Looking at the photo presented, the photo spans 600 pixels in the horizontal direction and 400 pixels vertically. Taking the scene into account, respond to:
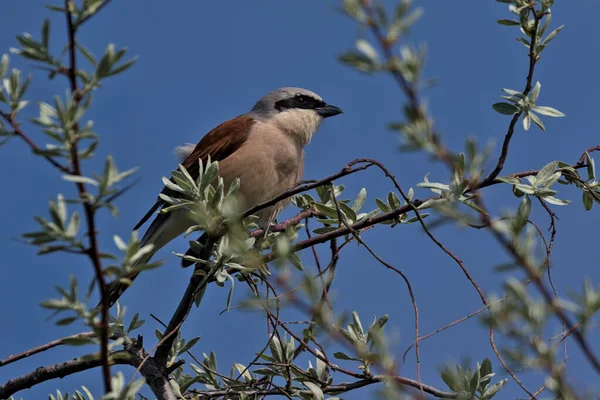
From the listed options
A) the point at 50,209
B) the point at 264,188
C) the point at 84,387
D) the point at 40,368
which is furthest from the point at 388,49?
the point at 264,188

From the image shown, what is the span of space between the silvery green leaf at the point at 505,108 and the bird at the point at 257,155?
2342 mm

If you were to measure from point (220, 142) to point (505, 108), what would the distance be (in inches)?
116

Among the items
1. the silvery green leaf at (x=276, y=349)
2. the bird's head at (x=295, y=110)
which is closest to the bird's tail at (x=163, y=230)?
the bird's head at (x=295, y=110)

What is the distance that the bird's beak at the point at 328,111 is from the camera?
5461 millimetres

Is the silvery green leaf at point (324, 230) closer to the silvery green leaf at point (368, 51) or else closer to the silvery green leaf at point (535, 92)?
the silvery green leaf at point (535, 92)

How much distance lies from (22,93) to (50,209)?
0.34 meters

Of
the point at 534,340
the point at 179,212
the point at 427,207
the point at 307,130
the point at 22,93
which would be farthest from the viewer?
the point at 307,130

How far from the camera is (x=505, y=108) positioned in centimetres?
215

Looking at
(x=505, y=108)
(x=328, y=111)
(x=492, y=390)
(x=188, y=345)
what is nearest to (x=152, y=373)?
(x=188, y=345)

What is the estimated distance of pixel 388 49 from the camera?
140 centimetres

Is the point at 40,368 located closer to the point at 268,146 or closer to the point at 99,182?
the point at 99,182

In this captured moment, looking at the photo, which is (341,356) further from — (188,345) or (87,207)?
(87,207)

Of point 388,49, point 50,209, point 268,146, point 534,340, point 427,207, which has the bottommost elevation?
point 534,340

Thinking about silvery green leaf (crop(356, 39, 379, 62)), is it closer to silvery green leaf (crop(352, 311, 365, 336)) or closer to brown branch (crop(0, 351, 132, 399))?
silvery green leaf (crop(352, 311, 365, 336))
